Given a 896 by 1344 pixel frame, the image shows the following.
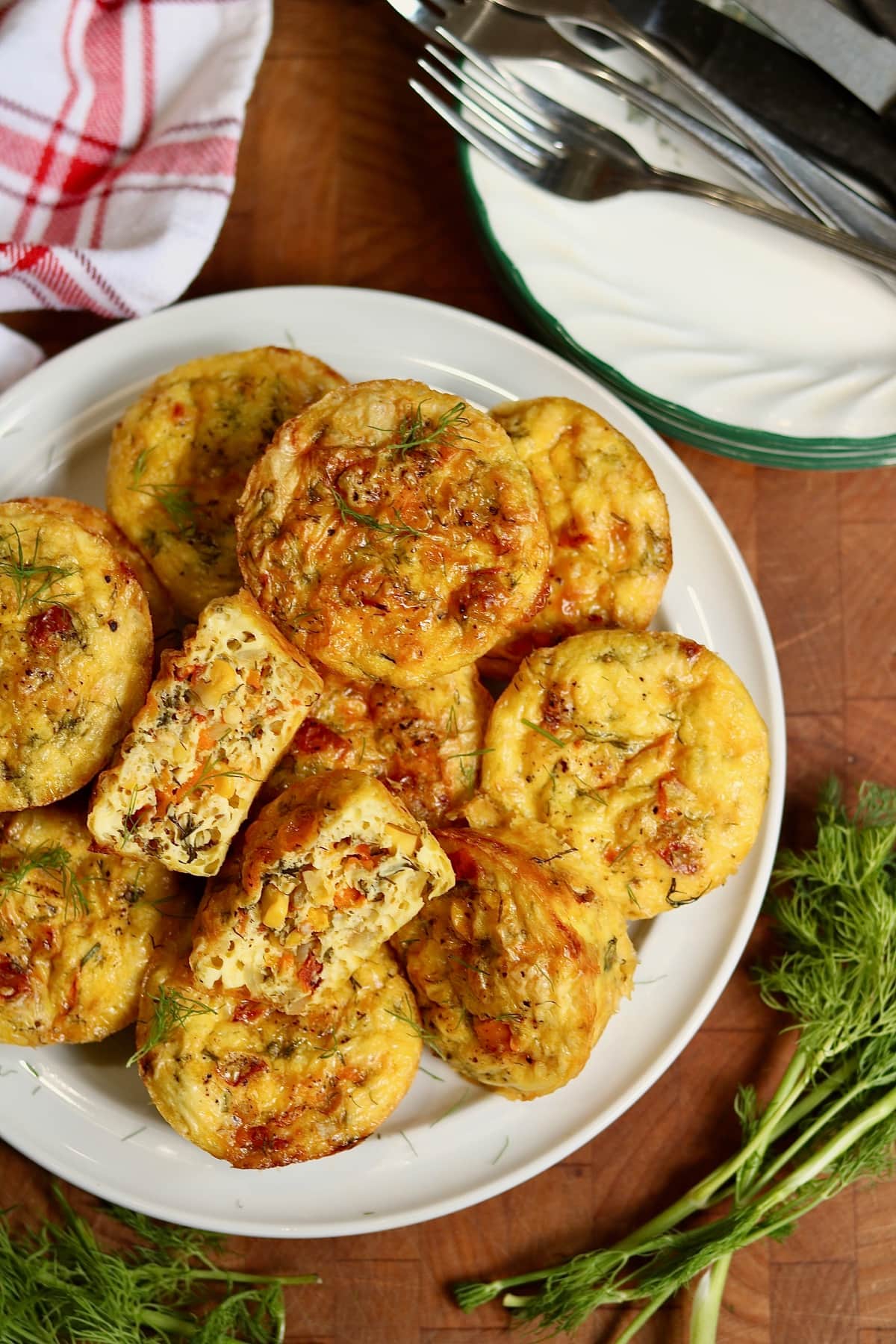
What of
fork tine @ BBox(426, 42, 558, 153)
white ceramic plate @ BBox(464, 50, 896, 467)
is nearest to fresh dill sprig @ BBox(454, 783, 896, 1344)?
white ceramic plate @ BBox(464, 50, 896, 467)

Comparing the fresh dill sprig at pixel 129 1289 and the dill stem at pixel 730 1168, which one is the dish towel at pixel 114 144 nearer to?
the fresh dill sprig at pixel 129 1289

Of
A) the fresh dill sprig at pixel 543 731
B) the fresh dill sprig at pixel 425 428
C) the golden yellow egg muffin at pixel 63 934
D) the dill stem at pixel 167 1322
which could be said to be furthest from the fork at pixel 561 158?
the dill stem at pixel 167 1322

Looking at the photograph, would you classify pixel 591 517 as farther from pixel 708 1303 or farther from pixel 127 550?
pixel 708 1303

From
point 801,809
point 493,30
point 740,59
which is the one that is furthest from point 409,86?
point 801,809

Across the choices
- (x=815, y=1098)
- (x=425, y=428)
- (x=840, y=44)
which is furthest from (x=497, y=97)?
(x=815, y=1098)

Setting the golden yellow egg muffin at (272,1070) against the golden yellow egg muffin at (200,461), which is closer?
the golden yellow egg muffin at (272,1070)

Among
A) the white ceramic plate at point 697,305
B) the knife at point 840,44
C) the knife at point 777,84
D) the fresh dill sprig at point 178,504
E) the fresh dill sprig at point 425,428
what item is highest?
the knife at point 840,44

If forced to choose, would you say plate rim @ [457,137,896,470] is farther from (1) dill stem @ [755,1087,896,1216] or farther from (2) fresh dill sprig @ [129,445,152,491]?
(1) dill stem @ [755,1087,896,1216]
